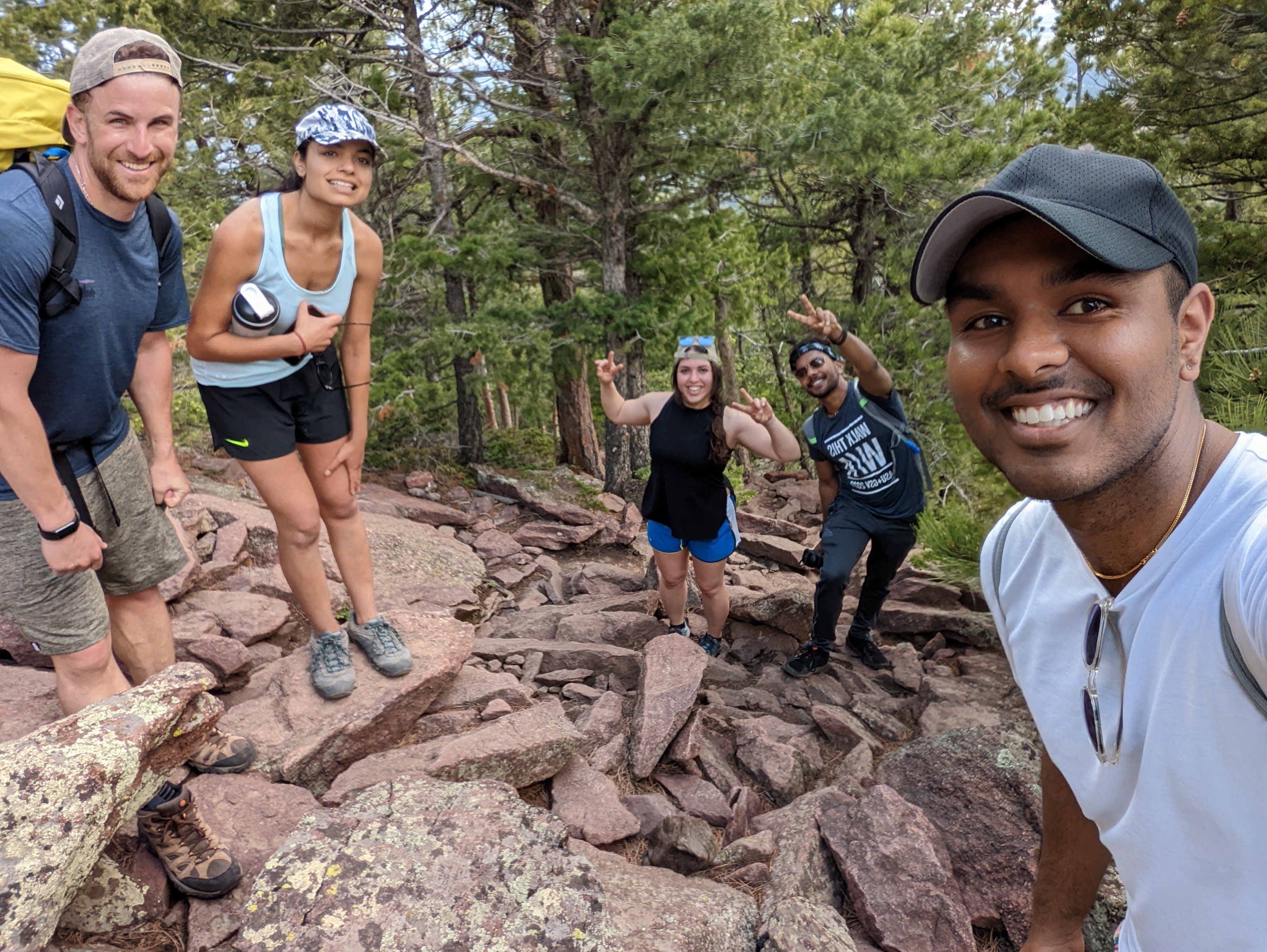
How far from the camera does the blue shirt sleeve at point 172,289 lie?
9.21 feet

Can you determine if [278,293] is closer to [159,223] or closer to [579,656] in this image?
[159,223]

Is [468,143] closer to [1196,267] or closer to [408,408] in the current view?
[408,408]

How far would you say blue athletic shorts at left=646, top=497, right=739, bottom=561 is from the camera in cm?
531

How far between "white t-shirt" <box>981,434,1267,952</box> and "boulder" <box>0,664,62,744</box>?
3501 mm

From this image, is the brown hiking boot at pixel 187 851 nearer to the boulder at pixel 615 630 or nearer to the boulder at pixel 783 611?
the boulder at pixel 615 630

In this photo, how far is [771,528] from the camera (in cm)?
977

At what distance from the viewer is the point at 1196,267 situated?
1266mm

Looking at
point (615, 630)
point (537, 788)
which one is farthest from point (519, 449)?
point (537, 788)

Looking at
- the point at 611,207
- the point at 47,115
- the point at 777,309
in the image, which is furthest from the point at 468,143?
the point at 47,115

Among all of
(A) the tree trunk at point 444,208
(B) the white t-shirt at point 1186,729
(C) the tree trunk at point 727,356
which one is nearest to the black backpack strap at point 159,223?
(B) the white t-shirt at point 1186,729

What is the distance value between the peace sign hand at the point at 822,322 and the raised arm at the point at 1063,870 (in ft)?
10.9

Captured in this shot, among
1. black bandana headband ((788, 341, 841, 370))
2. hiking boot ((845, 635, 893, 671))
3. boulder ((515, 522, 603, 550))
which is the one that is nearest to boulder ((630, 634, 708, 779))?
hiking boot ((845, 635, 893, 671))

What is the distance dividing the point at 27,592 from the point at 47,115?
155 cm

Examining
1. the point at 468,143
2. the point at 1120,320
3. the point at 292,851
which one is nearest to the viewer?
the point at 1120,320
